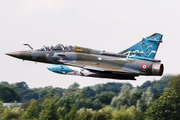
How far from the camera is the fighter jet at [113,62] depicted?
89.0ft

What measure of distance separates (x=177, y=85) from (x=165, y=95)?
355 centimetres

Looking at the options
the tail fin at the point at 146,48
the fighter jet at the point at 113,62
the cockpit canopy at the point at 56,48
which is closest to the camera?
the fighter jet at the point at 113,62

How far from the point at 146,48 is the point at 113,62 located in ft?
9.85

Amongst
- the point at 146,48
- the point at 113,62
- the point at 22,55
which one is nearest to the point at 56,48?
the point at 22,55

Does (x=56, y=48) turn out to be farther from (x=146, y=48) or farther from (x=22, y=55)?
(x=146, y=48)

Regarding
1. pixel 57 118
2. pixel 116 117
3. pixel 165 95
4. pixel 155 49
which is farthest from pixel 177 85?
pixel 155 49

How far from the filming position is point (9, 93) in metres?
154

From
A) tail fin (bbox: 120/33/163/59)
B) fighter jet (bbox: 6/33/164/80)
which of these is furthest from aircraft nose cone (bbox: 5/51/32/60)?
tail fin (bbox: 120/33/163/59)

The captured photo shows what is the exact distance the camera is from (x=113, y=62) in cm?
2825

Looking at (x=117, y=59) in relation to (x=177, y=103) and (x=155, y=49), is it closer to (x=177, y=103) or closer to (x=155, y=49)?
(x=155, y=49)

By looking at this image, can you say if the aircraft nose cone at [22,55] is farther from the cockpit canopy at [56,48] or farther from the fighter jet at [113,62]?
the fighter jet at [113,62]

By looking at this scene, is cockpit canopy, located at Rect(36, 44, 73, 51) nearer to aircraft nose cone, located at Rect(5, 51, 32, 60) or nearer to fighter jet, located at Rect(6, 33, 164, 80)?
fighter jet, located at Rect(6, 33, 164, 80)

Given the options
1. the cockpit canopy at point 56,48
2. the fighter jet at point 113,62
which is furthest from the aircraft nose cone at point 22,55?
the fighter jet at point 113,62

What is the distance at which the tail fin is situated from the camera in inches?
1094
